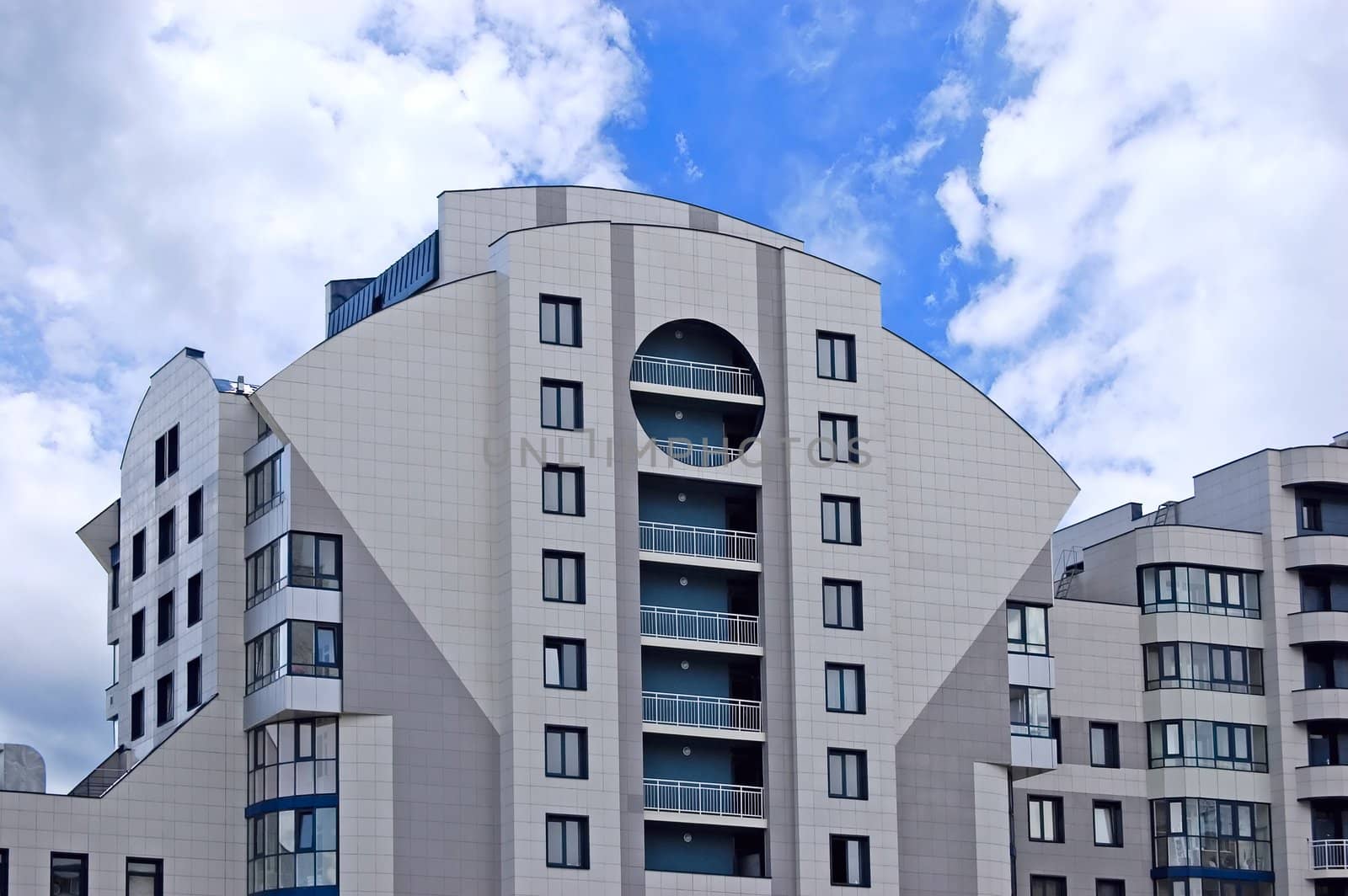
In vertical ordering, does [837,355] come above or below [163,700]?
above

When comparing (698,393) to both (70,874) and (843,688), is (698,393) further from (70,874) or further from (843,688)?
(70,874)

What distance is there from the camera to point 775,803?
7512 cm

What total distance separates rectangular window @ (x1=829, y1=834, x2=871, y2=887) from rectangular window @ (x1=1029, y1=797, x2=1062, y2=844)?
38.0 ft

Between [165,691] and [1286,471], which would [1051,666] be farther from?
[165,691]

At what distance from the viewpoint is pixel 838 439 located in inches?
3115

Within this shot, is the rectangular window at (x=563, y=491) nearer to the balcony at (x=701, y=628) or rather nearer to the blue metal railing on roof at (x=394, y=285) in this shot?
the balcony at (x=701, y=628)

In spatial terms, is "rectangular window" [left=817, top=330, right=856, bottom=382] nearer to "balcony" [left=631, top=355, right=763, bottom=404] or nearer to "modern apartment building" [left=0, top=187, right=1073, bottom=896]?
"modern apartment building" [left=0, top=187, right=1073, bottom=896]

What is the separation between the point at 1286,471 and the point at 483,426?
35.7 meters

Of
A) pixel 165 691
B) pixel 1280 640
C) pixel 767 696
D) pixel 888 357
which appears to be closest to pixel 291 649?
pixel 165 691

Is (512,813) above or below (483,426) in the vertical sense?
below

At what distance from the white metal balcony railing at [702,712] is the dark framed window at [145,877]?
16.6 metres

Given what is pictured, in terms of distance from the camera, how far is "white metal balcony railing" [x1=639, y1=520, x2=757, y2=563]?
252ft

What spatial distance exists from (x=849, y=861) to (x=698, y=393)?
17012 millimetres

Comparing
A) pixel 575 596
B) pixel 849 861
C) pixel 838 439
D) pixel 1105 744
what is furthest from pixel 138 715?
pixel 1105 744
